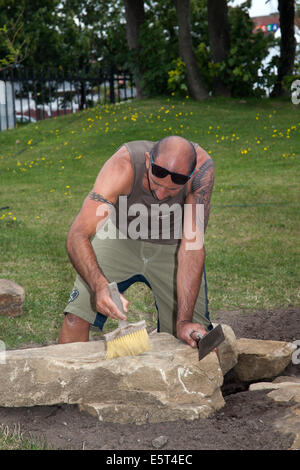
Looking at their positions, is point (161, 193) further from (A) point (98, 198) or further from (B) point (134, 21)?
(B) point (134, 21)

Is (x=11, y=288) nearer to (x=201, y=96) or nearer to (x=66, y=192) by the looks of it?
(x=66, y=192)

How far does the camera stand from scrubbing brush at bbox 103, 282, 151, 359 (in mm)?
3031

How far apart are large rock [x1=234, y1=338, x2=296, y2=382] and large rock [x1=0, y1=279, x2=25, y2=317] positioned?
6.90 ft

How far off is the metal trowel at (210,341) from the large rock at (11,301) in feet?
8.04

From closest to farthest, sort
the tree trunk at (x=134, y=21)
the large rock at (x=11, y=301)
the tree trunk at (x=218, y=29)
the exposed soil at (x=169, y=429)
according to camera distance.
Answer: the exposed soil at (x=169, y=429) < the large rock at (x=11, y=301) < the tree trunk at (x=218, y=29) < the tree trunk at (x=134, y=21)

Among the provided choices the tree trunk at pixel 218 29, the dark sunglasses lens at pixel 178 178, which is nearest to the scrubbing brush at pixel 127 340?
the dark sunglasses lens at pixel 178 178

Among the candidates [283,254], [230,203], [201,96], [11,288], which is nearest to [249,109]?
[201,96]

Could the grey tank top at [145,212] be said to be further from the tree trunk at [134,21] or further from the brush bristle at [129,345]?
the tree trunk at [134,21]

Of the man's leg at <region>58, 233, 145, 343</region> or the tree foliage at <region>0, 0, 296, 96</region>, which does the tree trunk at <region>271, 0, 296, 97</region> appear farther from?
the man's leg at <region>58, 233, 145, 343</region>

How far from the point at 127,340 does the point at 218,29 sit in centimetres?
1230

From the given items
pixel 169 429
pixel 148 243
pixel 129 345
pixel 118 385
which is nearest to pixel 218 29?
pixel 148 243

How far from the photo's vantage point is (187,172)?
3361 millimetres

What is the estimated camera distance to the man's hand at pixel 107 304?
2.90m

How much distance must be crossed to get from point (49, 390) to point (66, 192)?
7.06m
